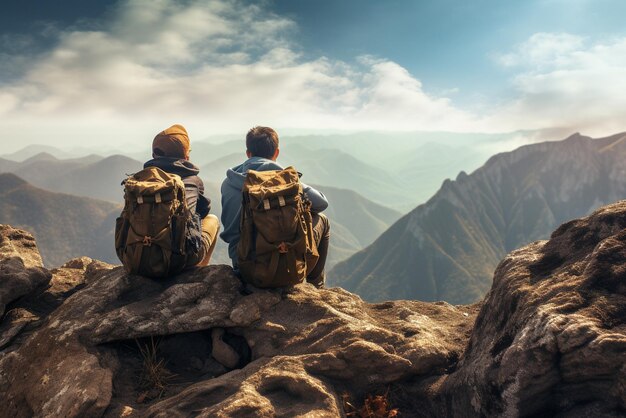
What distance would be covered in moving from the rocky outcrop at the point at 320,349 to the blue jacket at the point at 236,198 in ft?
2.83

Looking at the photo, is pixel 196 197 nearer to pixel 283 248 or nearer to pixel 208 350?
pixel 283 248

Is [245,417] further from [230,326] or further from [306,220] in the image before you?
[306,220]

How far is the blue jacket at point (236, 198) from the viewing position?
10.2 meters

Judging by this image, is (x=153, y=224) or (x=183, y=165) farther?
(x=183, y=165)

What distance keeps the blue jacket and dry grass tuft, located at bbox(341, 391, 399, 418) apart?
14.9 feet

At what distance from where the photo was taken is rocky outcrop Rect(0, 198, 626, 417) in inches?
251

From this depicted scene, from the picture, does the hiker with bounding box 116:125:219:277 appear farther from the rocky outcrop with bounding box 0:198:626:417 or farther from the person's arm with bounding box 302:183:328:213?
the person's arm with bounding box 302:183:328:213

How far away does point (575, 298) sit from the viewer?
6.90 meters

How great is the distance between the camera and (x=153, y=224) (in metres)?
8.82

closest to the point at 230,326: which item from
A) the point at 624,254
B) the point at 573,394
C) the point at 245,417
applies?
the point at 245,417

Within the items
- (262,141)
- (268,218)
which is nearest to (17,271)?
(268,218)

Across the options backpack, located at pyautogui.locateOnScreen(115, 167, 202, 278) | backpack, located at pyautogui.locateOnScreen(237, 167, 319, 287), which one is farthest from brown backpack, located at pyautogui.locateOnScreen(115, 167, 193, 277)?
backpack, located at pyautogui.locateOnScreen(237, 167, 319, 287)

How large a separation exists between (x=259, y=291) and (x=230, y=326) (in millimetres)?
1103

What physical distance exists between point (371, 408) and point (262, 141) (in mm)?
6899
